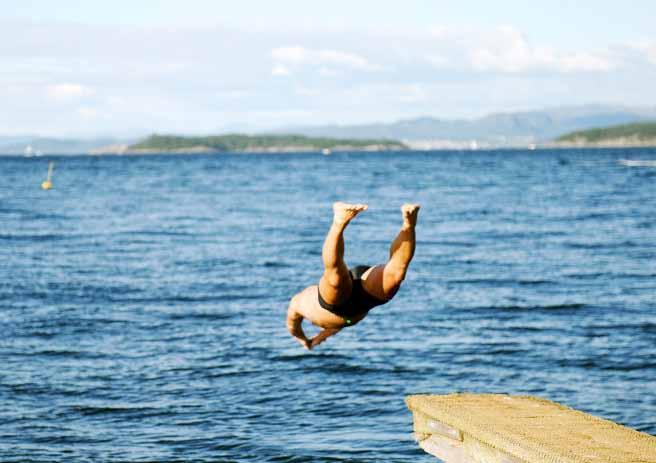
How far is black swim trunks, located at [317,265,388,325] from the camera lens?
9.68m

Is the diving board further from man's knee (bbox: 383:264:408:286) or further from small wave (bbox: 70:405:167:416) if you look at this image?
small wave (bbox: 70:405:167:416)

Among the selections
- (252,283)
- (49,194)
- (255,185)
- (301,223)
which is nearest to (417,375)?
(252,283)

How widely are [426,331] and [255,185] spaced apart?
276ft

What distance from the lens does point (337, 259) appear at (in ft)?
29.8

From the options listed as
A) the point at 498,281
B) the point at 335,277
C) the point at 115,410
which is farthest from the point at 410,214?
the point at 498,281

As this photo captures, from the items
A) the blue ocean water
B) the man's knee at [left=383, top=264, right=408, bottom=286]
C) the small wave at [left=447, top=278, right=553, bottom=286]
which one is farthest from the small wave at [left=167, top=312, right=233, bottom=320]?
the man's knee at [left=383, top=264, right=408, bottom=286]

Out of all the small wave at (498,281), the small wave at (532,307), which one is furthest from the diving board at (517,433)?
the small wave at (498,281)

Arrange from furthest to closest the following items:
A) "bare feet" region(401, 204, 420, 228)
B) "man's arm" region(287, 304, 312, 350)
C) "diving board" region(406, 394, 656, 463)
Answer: "man's arm" region(287, 304, 312, 350), "bare feet" region(401, 204, 420, 228), "diving board" region(406, 394, 656, 463)

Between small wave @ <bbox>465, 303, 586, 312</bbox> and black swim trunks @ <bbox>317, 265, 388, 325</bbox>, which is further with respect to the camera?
small wave @ <bbox>465, 303, 586, 312</bbox>

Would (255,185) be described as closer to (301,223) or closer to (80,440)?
(301,223)

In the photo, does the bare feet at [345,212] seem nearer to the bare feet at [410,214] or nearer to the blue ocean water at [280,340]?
the bare feet at [410,214]

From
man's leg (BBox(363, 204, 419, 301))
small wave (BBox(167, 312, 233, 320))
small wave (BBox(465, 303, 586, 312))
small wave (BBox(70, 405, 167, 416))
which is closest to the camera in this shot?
man's leg (BBox(363, 204, 419, 301))

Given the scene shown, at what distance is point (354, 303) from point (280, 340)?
43.4 feet

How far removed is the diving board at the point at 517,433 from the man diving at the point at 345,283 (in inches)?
48.0
